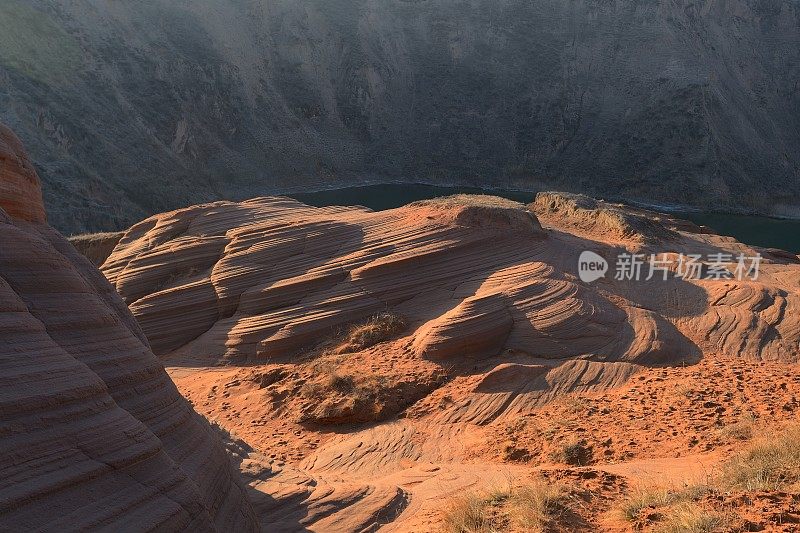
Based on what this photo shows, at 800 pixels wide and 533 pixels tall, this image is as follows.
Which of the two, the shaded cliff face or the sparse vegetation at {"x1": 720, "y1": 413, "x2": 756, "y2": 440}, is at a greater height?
the shaded cliff face

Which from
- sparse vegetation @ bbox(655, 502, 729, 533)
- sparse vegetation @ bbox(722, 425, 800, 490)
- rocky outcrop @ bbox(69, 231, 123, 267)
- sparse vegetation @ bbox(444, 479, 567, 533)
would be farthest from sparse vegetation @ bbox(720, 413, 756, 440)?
rocky outcrop @ bbox(69, 231, 123, 267)

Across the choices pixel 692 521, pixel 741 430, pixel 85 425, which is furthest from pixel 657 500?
pixel 85 425

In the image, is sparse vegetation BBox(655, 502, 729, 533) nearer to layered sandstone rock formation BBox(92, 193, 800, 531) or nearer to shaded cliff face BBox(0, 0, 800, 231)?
layered sandstone rock formation BBox(92, 193, 800, 531)

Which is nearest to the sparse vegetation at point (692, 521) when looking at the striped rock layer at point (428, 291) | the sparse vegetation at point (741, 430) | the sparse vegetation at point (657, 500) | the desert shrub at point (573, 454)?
the sparse vegetation at point (657, 500)

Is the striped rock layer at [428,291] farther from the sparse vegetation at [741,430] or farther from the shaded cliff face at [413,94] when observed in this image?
the shaded cliff face at [413,94]

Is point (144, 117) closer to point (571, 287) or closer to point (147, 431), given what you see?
point (571, 287)

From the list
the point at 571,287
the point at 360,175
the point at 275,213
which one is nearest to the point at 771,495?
the point at 571,287
